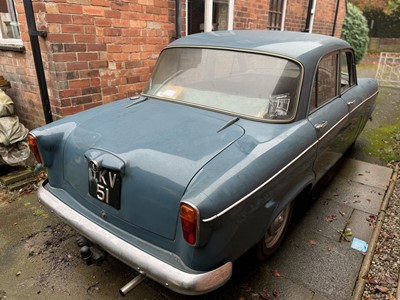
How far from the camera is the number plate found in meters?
1.89

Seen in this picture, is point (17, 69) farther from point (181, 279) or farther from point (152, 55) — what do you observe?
point (181, 279)

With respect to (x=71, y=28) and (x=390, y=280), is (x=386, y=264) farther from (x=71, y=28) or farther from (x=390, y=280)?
(x=71, y=28)

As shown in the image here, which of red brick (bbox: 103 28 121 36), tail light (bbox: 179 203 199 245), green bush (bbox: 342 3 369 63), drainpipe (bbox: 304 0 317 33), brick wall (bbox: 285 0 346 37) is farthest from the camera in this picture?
green bush (bbox: 342 3 369 63)

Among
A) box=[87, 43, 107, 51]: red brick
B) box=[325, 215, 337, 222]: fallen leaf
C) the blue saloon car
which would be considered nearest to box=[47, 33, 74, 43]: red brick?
box=[87, 43, 107, 51]: red brick

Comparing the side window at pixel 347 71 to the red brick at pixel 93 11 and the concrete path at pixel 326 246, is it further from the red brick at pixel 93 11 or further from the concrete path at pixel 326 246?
the red brick at pixel 93 11

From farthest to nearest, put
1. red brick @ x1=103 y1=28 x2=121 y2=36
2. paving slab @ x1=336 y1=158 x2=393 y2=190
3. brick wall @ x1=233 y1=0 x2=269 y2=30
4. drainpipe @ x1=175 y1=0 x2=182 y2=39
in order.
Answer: brick wall @ x1=233 y1=0 x2=269 y2=30
drainpipe @ x1=175 y1=0 x2=182 y2=39
paving slab @ x1=336 y1=158 x2=393 y2=190
red brick @ x1=103 y1=28 x2=121 y2=36

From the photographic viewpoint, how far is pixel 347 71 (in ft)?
12.4

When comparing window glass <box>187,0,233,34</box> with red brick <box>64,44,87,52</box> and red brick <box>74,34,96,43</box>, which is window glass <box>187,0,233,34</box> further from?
red brick <box>64,44,87,52</box>

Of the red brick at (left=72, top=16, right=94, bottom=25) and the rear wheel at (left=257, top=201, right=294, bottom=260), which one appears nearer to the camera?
the rear wheel at (left=257, top=201, right=294, bottom=260)

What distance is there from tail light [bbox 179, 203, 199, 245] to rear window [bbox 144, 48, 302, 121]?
3.53 ft

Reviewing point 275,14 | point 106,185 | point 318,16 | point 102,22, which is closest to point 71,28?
point 102,22

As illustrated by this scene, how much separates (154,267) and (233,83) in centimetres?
160

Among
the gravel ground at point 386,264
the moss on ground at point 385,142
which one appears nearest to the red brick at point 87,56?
the gravel ground at point 386,264

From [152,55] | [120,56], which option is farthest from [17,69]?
[152,55]
